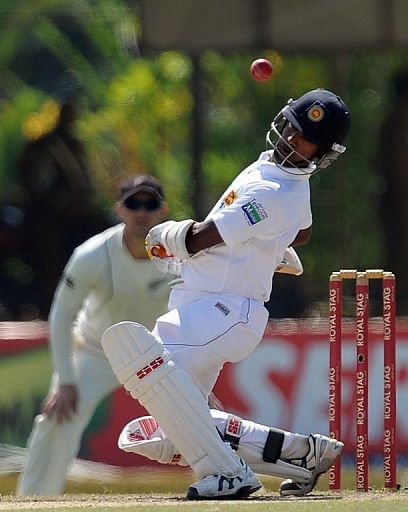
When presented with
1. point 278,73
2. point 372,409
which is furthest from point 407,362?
point 278,73

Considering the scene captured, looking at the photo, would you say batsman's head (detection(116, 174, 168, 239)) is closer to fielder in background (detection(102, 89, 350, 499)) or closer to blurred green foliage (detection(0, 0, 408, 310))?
fielder in background (detection(102, 89, 350, 499))

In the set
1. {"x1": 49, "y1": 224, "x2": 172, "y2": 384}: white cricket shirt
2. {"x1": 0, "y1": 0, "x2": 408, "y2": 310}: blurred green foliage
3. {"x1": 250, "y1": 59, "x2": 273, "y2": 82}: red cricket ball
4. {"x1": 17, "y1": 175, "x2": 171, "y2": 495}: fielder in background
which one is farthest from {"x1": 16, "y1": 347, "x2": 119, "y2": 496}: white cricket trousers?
{"x1": 0, "y1": 0, "x2": 408, "y2": 310}: blurred green foliage

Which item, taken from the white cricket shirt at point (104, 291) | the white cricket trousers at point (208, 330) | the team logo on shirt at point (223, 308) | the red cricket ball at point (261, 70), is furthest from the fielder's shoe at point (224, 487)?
the white cricket shirt at point (104, 291)

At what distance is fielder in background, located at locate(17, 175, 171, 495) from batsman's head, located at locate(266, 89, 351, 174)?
174cm

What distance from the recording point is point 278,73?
55.4 ft

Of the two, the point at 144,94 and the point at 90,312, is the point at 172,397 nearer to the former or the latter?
the point at 90,312

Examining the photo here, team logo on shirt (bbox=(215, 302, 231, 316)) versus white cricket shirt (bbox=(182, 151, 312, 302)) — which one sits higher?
white cricket shirt (bbox=(182, 151, 312, 302))

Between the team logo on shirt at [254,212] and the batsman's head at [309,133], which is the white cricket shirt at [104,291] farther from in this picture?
the team logo on shirt at [254,212]

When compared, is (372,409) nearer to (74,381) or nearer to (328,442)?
(74,381)

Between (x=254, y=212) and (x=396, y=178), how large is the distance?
36.9 ft

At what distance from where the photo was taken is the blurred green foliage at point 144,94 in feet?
54.1

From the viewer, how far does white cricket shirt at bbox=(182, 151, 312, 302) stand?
452 centimetres

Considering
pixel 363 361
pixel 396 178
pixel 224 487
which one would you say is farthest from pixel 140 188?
pixel 396 178

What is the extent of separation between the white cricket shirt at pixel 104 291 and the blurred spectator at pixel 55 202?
8250 mm
